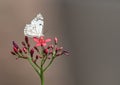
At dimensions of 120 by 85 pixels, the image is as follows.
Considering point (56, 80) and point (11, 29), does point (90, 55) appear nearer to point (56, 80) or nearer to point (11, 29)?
point (56, 80)

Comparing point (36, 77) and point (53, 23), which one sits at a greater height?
point (53, 23)

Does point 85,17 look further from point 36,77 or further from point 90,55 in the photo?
point 36,77

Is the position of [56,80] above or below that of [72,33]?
below

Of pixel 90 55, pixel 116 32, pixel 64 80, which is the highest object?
pixel 116 32

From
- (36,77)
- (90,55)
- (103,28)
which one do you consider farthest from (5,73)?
(103,28)

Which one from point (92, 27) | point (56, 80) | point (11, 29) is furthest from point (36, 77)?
point (92, 27)

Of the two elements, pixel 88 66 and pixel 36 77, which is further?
pixel 88 66
